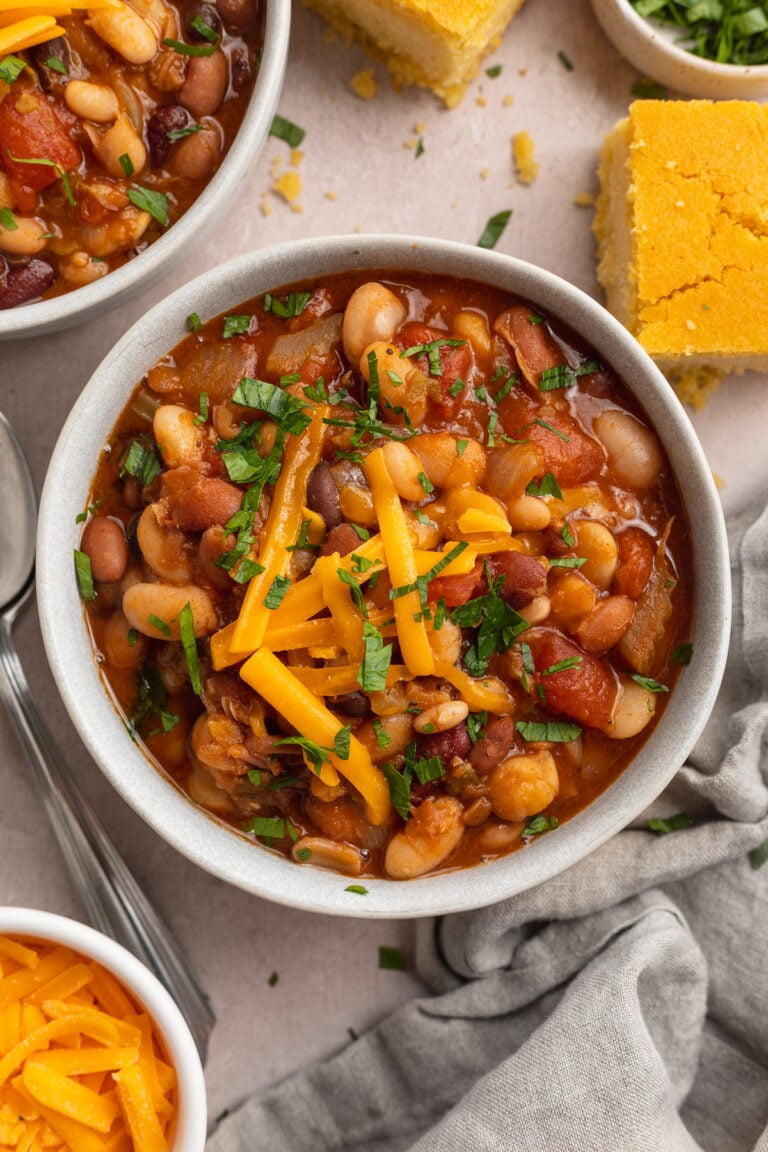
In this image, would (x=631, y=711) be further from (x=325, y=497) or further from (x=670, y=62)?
(x=670, y=62)

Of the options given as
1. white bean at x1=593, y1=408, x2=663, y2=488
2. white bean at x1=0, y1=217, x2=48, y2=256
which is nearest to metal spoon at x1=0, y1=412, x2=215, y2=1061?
white bean at x1=0, y1=217, x2=48, y2=256

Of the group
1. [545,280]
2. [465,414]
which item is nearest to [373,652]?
[465,414]

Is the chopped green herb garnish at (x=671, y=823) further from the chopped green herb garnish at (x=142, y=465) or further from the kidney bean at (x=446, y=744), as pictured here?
the chopped green herb garnish at (x=142, y=465)

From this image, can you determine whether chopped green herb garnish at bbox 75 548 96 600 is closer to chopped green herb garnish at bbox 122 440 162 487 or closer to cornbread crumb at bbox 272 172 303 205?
chopped green herb garnish at bbox 122 440 162 487

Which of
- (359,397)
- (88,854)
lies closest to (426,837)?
(359,397)

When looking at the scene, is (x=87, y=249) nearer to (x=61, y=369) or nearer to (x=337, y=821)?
(x=61, y=369)
